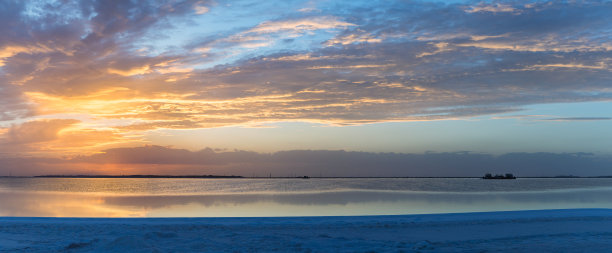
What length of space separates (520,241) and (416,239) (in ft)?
11.3

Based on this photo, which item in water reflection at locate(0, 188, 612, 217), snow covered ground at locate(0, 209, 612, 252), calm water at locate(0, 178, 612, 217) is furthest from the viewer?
calm water at locate(0, 178, 612, 217)

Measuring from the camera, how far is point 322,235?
53.5ft

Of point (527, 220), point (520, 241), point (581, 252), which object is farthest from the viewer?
point (527, 220)

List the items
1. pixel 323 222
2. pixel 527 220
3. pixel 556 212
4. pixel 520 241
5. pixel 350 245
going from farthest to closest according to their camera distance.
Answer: pixel 556 212, pixel 527 220, pixel 323 222, pixel 520 241, pixel 350 245

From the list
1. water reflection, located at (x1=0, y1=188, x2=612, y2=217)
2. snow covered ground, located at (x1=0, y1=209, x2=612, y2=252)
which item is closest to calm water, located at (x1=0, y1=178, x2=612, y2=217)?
water reflection, located at (x1=0, y1=188, x2=612, y2=217)

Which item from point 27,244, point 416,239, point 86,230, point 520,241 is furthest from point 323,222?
point 27,244

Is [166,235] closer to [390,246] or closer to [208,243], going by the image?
[208,243]

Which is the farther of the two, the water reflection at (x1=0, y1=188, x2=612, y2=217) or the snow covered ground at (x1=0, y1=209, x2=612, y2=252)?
the water reflection at (x1=0, y1=188, x2=612, y2=217)

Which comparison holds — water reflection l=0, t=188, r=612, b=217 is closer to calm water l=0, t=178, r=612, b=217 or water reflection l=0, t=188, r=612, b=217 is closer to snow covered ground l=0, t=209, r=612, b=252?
calm water l=0, t=178, r=612, b=217

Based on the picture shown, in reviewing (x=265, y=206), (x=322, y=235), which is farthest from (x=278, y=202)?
(x=322, y=235)

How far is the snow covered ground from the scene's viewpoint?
45.2 feet

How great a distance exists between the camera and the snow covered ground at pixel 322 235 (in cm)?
1377

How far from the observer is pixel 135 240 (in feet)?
44.6

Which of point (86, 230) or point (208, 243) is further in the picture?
point (86, 230)
